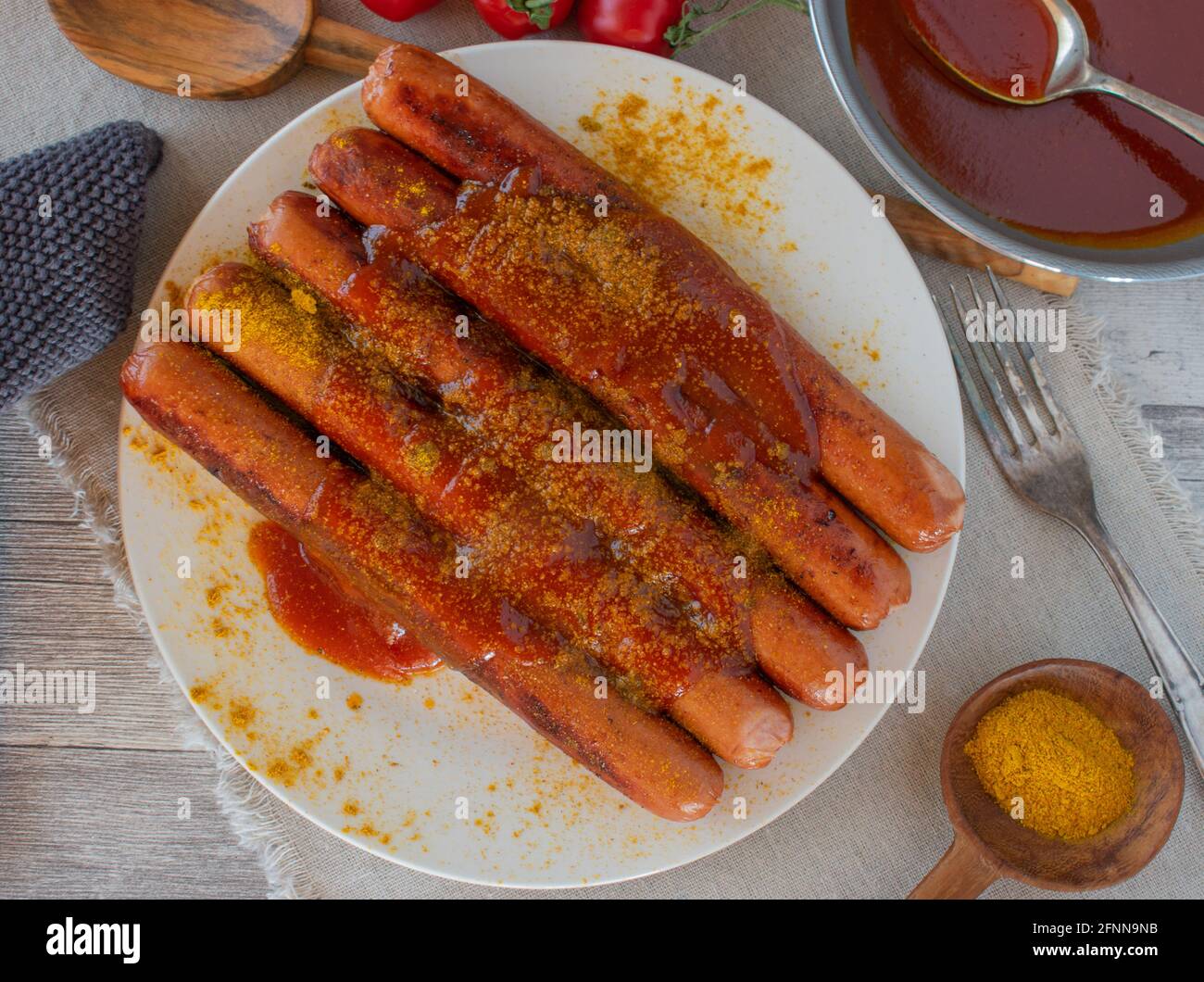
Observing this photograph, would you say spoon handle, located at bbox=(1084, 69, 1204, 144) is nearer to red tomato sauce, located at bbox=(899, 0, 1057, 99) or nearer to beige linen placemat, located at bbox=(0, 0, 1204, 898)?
red tomato sauce, located at bbox=(899, 0, 1057, 99)

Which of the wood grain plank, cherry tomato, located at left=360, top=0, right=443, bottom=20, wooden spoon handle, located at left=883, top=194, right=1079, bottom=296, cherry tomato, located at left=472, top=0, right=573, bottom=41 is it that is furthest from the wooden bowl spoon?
the wood grain plank

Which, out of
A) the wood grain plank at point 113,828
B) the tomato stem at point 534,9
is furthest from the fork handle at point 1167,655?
the wood grain plank at point 113,828

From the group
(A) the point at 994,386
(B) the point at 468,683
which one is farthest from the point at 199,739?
(A) the point at 994,386

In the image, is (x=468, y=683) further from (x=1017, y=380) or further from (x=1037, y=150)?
(x=1037, y=150)

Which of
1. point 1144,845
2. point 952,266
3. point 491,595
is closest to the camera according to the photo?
point 491,595
